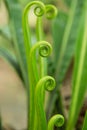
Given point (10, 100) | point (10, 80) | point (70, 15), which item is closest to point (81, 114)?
point (70, 15)

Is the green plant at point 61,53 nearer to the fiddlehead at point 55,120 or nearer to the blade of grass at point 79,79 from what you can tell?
the blade of grass at point 79,79

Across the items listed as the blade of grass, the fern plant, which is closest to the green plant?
the blade of grass

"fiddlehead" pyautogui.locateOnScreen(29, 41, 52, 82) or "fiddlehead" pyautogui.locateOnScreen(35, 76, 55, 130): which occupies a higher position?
"fiddlehead" pyautogui.locateOnScreen(29, 41, 52, 82)

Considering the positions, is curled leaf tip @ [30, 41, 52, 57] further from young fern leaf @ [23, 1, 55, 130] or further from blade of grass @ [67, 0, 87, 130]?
blade of grass @ [67, 0, 87, 130]

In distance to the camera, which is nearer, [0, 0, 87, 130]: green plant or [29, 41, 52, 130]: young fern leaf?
[29, 41, 52, 130]: young fern leaf

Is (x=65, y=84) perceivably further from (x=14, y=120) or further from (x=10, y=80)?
(x=10, y=80)

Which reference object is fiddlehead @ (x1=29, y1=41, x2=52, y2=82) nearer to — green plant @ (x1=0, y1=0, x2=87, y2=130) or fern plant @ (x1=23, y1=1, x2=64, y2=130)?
fern plant @ (x1=23, y1=1, x2=64, y2=130)

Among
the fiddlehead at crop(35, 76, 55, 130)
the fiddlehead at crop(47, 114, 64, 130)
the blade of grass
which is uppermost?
the fiddlehead at crop(35, 76, 55, 130)

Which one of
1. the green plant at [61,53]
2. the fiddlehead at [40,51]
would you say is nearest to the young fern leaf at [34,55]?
the fiddlehead at [40,51]

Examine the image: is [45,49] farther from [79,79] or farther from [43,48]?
[79,79]
